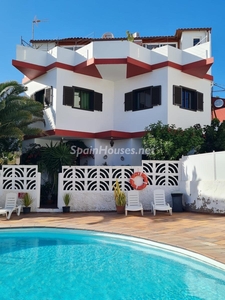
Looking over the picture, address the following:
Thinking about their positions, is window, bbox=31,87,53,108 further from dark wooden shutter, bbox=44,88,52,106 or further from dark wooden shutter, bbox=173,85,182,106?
dark wooden shutter, bbox=173,85,182,106

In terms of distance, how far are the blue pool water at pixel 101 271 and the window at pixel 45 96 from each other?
9025 millimetres

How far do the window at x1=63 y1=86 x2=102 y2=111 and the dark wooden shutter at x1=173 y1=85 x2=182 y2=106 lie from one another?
4.19 m

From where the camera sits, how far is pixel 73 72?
16.1m

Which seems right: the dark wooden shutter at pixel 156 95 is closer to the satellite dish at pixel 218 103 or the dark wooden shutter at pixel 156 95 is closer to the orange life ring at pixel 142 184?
the orange life ring at pixel 142 184

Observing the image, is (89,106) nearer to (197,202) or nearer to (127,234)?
(197,202)

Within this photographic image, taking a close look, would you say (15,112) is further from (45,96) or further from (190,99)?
(190,99)

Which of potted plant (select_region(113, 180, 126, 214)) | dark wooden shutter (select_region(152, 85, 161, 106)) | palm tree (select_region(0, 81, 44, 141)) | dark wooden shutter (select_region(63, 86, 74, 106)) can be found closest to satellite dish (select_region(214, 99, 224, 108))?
dark wooden shutter (select_region(152, 85, 161, 106))

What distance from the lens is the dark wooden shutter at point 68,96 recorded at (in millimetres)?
15641

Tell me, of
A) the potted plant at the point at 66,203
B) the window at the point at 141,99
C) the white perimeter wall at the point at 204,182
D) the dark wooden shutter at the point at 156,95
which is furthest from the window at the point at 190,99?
the potted plant at the point at 66,203

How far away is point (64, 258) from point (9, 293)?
212 centimetres

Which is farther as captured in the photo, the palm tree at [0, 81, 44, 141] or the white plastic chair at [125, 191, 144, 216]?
the palm tree at [0, 81, 44, 141]

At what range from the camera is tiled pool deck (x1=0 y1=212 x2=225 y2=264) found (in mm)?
7109

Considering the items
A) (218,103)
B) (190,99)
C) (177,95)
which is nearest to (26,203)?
(177,95)

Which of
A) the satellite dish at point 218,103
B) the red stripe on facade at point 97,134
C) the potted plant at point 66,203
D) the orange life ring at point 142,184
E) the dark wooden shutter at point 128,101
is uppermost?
the satellite dish at point 218,103
